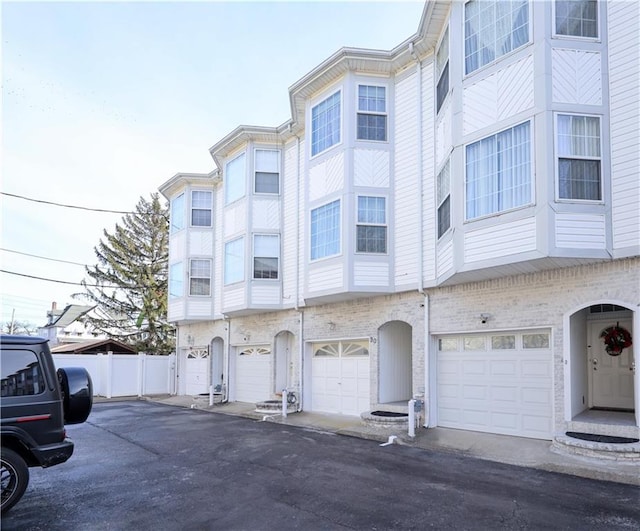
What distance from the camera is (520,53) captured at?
28.8 ft

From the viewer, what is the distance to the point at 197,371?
20.9 m

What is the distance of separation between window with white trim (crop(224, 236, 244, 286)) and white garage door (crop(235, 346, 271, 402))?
279cm

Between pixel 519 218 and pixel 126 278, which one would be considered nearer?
pixel 519 218

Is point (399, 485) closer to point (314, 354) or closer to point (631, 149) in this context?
point (631, 149)

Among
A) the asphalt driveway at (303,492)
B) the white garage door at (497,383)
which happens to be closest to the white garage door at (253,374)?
the asphalt driveway at (303,492)

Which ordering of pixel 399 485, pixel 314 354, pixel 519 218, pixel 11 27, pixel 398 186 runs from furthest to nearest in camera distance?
pixel 314 354 → pixel 398 186 → pixel 11 27 → pixel 519 218 → pixel 399 485

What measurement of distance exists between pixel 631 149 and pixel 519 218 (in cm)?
214

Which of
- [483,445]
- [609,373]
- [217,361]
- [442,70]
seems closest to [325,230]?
[442,70]

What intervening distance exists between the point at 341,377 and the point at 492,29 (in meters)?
9.76

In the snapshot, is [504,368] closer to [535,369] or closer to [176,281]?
[535,369]

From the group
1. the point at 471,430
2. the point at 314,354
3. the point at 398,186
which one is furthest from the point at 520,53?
the point at 314,354

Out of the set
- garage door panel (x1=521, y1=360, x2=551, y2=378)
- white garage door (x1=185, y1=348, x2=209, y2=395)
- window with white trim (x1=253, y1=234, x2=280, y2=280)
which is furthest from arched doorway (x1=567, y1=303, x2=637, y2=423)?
white garage door (x1=185, y1=348, x2=209, y2=395)

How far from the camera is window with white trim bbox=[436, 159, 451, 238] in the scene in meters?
10.3

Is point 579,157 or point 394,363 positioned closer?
point 579,157
